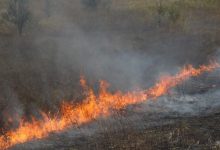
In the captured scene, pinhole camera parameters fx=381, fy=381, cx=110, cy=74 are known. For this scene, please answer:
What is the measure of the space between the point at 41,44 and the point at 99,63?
649 centimetres

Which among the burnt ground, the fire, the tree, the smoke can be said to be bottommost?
the burnt ground

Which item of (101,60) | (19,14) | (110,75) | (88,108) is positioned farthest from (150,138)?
(19,14)

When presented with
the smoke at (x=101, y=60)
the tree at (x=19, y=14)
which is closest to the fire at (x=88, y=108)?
the smoke at (x=101, y=60)

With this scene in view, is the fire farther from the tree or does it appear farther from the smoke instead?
the tree

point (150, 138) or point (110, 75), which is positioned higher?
point (110, 75)

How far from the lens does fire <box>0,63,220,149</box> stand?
24136 millimetres

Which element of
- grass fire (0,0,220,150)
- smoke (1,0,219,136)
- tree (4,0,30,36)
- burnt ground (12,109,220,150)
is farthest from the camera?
tree (4,0,30,36)

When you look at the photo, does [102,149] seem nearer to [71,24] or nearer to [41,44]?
[41,44]

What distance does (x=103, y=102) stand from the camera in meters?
28.8

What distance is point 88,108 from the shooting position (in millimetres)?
28000

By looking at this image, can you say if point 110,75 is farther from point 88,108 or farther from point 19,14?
point 19,14

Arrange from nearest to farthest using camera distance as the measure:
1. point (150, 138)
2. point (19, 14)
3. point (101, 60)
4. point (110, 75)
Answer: point (150, 138) < point (110, 75) < point (101, 60) < point (19, 14)

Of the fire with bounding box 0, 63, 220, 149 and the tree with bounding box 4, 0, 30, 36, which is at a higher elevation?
the tree with bounding box 4, 0, 30, 36

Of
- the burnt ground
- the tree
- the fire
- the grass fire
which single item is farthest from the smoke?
the burnt ground
